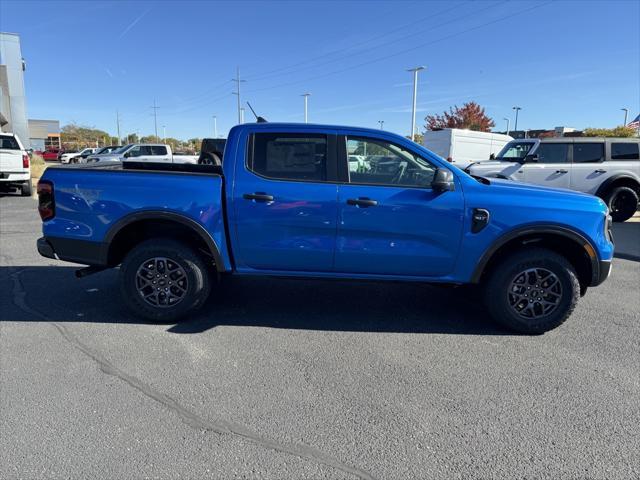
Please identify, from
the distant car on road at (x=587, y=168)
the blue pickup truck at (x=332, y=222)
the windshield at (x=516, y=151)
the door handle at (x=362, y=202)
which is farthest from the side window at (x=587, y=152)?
the door handle at (x=362, y=202)

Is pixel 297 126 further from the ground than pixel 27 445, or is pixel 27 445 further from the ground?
pixel 297 126

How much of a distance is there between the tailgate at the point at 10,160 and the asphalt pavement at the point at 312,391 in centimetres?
1004

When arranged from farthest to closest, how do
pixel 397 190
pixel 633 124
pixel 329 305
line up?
1. pixel 633 124
2. pixel 329 305
3. pixel 397 190

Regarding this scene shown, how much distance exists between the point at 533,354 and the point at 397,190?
1817 mm

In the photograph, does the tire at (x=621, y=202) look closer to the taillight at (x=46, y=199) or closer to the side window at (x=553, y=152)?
the side window at (x=553, y=152)

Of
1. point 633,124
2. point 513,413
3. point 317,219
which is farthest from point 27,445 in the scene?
point 633,124

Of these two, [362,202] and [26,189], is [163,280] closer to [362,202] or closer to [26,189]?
[362,202]

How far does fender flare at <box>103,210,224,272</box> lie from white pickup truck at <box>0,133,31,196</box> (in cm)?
1149

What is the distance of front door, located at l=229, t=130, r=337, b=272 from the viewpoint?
3.85 meters

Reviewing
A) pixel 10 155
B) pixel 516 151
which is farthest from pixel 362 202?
pixel 10 155

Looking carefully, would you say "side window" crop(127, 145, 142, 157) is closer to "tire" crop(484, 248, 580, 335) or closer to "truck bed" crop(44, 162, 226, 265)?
"truck bed" crop(44, 162, 226, 265)

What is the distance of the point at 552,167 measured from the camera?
10.6 metres

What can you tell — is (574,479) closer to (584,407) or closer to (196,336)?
(584,407)

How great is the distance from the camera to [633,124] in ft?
78.3
